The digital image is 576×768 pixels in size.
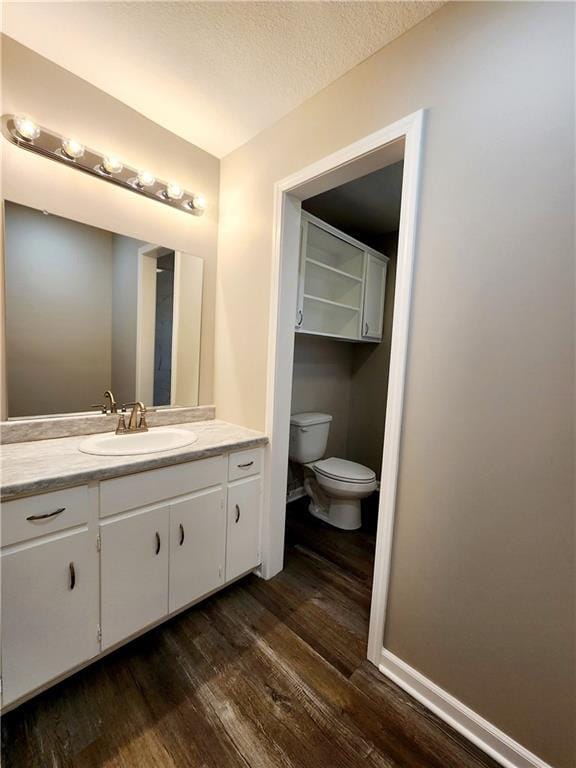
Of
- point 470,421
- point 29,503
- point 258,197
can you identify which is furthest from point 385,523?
point 258,197

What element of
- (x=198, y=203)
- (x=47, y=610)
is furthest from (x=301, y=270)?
(x=47, y=610)

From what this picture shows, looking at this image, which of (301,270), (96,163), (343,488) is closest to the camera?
(96,163)

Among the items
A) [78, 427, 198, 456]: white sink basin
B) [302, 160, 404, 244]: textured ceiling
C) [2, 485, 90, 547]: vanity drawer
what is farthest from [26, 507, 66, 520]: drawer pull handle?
[302, 160, 404, 244]: textured ceiling

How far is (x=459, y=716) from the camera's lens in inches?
43.8

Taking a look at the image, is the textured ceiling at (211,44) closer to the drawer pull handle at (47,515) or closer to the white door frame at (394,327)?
the white door frame at (394,327)

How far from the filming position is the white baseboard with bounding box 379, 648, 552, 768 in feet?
3.29

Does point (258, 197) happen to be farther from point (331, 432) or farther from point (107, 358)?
point (331, 432)

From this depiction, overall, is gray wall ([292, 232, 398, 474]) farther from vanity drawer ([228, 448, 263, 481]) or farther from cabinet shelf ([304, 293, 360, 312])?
vanity drawer ([228, 448, 263, 481])

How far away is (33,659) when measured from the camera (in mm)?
1049

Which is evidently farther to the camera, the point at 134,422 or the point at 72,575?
the point at 134,422

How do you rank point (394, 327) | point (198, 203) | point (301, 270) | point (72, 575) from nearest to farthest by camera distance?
1. point (72, 575)
2. point (394, 327)
3. point (198, 203)
4. point (301, 270)

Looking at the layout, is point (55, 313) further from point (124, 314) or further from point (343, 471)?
point (343, 471)

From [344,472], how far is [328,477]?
0.42 ft

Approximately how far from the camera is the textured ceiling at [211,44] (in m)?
1.14
